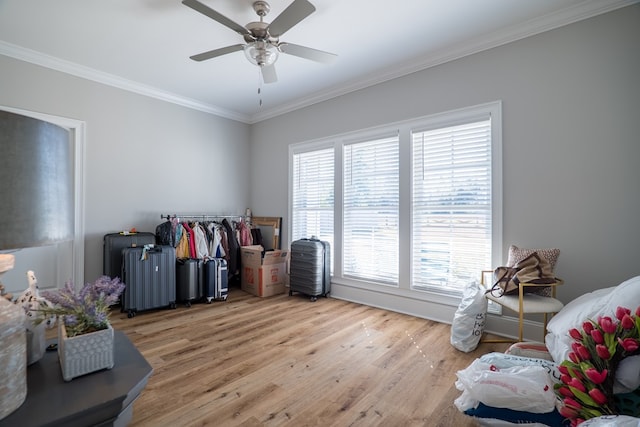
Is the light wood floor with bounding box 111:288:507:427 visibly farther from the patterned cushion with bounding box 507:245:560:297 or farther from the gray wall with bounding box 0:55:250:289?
the gray wall with bounding box 0:55:250:289

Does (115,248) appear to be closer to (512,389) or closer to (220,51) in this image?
(220,51)

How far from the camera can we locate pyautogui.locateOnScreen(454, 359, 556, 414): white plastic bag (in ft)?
5.22

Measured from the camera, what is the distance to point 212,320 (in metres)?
3.43

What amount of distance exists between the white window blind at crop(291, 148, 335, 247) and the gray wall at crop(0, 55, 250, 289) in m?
1.28

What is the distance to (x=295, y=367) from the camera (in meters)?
2.38

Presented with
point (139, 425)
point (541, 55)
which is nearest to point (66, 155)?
point (139, 425)

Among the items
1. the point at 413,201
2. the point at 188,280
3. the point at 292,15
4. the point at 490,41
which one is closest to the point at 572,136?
the point at 490,41

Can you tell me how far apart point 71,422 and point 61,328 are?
1.42 feet

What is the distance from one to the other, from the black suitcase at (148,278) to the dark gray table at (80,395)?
8.75 ft

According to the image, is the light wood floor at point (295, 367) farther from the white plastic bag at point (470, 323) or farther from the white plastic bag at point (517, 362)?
the white plastic bag at point (517, 362)

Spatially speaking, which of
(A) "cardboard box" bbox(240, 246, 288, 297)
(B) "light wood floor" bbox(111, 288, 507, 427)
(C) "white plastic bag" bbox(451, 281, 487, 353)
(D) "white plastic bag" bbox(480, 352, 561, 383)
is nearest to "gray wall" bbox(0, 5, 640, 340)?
(A) "cardboard box" bbox(240, 246, 288, 297)

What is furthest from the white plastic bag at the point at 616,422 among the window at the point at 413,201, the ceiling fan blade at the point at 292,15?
the ceiling fan blade at the point at 292,15

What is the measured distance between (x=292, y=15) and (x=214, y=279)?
327 cm

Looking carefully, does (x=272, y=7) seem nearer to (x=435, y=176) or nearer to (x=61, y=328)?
(x=435, y=176)
